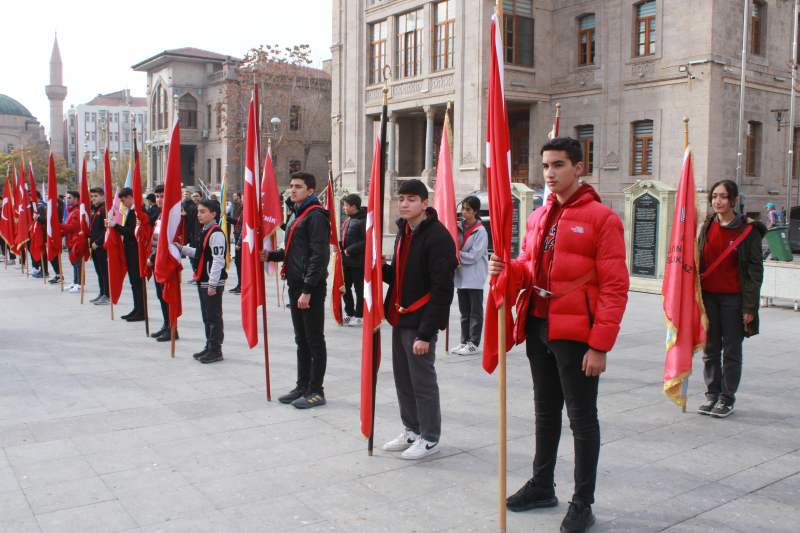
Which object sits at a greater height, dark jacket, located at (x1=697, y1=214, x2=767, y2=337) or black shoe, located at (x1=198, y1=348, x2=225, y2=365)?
dark jacket, located at (x1=697, y1=214, x2=767, y2=337)

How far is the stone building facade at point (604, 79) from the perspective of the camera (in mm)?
26344

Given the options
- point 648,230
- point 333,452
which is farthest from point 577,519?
point 648,230

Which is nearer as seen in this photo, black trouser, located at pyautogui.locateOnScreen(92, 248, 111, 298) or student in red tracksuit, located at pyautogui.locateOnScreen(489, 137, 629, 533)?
student in red tracksuit, located at pyautogui.locateOnScreen(489, 137, 629, 533)

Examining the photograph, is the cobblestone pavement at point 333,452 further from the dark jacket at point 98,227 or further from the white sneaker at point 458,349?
the dark jacket at point 98,227

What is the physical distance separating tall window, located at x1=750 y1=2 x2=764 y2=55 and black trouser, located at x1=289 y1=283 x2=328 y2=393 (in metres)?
26.9

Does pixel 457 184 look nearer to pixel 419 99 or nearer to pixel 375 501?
pixel 419 99

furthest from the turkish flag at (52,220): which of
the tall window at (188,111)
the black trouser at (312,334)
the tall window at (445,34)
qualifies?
the tall window at (188,111)

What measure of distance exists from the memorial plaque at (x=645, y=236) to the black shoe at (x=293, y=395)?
10032 millimetres

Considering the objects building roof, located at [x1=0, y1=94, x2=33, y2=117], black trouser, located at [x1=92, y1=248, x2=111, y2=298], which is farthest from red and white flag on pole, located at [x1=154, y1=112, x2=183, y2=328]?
building roof, located at [x1=0, y1=94, x2=33, y2=117]

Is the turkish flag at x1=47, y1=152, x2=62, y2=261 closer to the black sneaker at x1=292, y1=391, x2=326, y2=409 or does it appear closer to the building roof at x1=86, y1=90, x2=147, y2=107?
the black sneaker at x1=292, y1=391, x2=326, y2=409

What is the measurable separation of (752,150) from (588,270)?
92.0 ft

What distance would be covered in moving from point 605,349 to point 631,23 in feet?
92.0

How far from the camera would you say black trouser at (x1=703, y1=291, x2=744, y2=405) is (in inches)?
235

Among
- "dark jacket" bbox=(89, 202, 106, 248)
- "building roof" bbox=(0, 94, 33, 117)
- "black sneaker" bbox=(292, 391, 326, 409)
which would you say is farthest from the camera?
"building roof" bbox=(0, 94, 33, 117)
